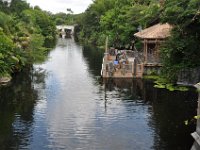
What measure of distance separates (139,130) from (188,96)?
12.2m

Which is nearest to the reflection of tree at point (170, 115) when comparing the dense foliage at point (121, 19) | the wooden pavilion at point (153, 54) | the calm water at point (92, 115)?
the calm water at point (92, 115)

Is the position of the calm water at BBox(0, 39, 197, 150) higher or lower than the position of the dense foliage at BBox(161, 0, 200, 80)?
lower

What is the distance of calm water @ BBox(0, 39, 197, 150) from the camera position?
1129 inches

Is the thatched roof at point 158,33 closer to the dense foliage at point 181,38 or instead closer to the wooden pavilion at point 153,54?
the wooden pavilion at point 153,54

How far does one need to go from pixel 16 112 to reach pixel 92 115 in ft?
19.7

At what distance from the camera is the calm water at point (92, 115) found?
1129 inches

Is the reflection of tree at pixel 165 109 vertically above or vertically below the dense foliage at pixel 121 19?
below

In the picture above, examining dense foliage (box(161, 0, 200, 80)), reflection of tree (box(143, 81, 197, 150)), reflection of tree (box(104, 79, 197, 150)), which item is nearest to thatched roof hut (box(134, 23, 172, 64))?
reflection of tree (box(104, 79, 197, 150))

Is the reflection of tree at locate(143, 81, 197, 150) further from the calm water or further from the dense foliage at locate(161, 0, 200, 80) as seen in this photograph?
the dense foliage at locate(161, 0, 200, 80)

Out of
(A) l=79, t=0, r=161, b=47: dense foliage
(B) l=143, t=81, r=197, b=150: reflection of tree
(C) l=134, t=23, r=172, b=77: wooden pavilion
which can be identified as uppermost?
(A) l=79, t=0, r=161, b=47: dense foliage

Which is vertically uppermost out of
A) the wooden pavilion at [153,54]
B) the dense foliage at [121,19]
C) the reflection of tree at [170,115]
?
the dense foliage at [121,19]

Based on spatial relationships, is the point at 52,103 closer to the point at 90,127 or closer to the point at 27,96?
the point at 27,96

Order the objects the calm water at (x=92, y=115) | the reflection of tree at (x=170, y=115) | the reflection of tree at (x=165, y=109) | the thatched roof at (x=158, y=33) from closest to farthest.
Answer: the calm water at (x=92, y=115), the reflection of tree at (x=170, y=115), the reflection of tree at (x=165, y=109), the thatched roof at (x=158, y=33)

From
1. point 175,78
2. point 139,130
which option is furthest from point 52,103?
point 175,78
